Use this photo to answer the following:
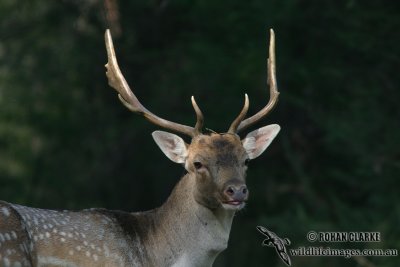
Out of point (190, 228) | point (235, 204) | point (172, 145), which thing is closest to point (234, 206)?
point (235, 204)

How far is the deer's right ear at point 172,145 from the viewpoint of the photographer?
9227mm

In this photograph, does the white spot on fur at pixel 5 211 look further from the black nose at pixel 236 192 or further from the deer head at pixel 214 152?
the black nose at pixel 236 192

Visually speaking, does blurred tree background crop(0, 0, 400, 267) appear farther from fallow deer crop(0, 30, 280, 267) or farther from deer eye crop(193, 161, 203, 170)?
deer eye crop(193, 161, 203, 170)

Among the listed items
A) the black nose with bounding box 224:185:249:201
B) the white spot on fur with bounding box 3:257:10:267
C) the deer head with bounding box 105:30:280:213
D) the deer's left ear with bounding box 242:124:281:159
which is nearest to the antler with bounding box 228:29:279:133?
the deer head with bounding box 105:30:280:213

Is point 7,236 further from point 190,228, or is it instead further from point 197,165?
point 197,165

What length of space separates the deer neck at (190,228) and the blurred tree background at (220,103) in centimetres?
540

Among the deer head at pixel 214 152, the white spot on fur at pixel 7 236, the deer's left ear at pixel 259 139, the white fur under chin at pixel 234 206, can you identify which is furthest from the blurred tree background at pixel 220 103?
the white spot on fur at pixel 7 236

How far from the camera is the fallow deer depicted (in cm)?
830

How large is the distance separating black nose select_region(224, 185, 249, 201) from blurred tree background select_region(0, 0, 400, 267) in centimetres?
575

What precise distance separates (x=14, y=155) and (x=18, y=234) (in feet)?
45.8

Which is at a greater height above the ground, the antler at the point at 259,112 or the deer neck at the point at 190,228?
the antler at the point at 259,112

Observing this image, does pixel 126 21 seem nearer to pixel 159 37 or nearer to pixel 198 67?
pixel 159 37

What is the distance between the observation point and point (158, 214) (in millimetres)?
9172

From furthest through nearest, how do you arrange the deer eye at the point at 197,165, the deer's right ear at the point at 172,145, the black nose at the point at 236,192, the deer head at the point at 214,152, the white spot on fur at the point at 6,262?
the deer's right ear at the point at 172,145 < the deer eye at the point at 197,165 < the deer head at the point at 214,152 < the black nose at the point at 236,192 < the white spot on fur at the point at 6,262
